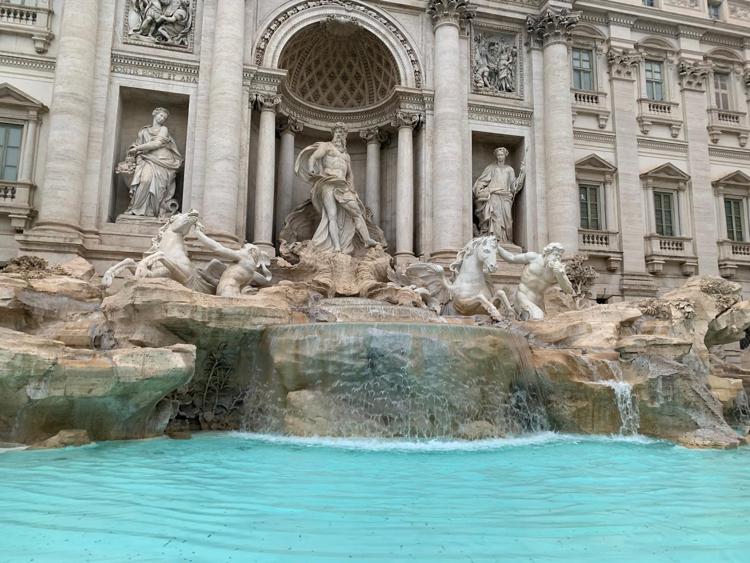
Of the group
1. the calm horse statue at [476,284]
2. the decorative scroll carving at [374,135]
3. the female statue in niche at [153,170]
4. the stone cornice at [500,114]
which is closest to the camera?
the calm horse statue at [476,284]

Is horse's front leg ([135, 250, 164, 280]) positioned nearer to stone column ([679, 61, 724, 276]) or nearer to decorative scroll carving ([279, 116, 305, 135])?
decorative scroll carving ([279, 116, 305, 135])

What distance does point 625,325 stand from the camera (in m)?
10.6

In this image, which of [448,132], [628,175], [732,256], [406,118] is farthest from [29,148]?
[732,256]

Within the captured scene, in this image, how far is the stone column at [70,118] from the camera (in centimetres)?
1418

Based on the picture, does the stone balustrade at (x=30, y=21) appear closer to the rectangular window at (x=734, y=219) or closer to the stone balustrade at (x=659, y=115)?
the stone balustrade at (x=659, y=115)

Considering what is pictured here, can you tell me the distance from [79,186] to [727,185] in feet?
67.6

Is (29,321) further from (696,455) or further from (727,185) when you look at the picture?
(727,185)

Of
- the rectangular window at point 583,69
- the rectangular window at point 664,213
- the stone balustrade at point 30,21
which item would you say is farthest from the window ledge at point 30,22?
the rectangular window at point 664,213

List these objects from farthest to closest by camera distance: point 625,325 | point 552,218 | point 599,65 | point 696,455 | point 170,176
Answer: point 599,65, point 552,218, point 170,176, point 625,325, point 696,455

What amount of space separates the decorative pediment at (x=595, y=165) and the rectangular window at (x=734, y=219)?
194 inches

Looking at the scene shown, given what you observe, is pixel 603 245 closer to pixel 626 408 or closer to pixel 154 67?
pixel 626 408

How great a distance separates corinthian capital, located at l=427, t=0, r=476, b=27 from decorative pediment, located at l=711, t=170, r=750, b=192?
34.9ft

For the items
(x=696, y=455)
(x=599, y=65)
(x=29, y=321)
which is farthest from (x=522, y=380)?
(x=599, y=65)

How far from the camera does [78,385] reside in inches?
273
